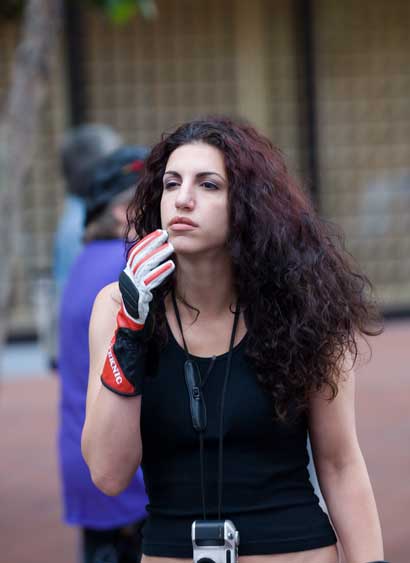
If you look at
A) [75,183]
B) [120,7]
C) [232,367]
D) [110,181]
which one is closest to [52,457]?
[75,183]

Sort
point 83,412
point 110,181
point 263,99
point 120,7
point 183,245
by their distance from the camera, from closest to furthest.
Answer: point 183,245
point 83,412
point 110,181
point 120,7
point 263,99

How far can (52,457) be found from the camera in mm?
8109

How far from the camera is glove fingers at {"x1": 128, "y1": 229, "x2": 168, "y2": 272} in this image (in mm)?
2635

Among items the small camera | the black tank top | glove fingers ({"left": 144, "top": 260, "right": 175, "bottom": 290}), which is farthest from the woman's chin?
the small camera

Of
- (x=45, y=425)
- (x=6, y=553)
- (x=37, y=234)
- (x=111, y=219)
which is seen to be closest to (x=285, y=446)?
(x=111, y=219)

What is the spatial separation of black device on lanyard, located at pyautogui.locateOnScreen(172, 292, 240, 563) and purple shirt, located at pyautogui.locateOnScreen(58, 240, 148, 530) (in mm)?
1391

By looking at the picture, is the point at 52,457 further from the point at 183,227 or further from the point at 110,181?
the point at 183,227

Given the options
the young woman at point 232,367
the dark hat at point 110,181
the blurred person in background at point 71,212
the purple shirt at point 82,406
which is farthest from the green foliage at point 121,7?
the young woman at point 232,367

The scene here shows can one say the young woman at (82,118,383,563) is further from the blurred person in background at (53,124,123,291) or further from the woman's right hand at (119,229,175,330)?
the blurred person in background at (53,124,123,291)

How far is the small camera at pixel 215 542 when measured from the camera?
2.65m

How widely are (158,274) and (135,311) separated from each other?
0.10 meters

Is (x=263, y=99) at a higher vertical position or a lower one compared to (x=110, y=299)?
higher

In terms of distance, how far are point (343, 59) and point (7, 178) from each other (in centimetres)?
757

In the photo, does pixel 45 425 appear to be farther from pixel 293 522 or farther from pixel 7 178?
pixel 293 522
